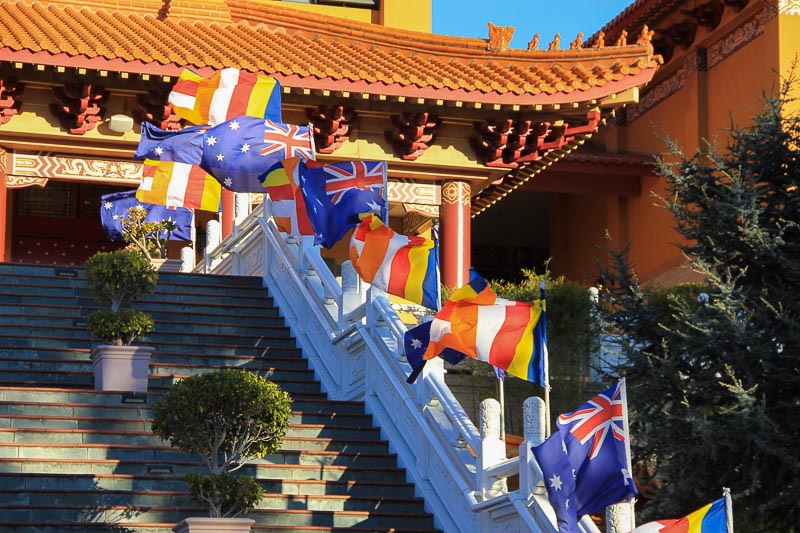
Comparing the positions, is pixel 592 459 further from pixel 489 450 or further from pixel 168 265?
pixel 168 265

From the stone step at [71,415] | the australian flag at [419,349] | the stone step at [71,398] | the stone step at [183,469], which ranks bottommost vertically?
the stone step at [183,469]

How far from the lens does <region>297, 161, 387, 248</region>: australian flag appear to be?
1777 cm

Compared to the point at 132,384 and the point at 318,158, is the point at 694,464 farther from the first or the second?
the point at 318,158

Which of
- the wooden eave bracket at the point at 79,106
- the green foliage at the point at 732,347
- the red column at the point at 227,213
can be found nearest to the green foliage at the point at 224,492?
the green foliage at the point at 732,347

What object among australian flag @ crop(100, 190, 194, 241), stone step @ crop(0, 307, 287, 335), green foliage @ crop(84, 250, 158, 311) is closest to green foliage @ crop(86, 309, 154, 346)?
green foliage @ crop(84, 250, 158, 311)

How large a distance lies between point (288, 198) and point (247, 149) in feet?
6.43

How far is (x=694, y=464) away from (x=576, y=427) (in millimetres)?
2407

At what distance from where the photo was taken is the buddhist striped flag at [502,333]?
13773 mm

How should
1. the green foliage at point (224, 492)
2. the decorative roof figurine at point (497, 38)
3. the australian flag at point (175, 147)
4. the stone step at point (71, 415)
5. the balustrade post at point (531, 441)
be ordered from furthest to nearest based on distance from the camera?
the decorative roof figurine at point (497, 38) → the australian flag at point (175, 147) → the stone step at point (71, 415) → the balustrade post at point (531, 441) → the green foliage at point (224, 492)

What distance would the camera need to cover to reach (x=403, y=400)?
15359mm

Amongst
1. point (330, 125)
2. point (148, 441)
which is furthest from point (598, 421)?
point (330, 125)

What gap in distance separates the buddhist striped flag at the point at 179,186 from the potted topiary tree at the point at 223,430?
284 inches

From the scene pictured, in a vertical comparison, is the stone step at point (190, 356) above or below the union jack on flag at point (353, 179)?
below

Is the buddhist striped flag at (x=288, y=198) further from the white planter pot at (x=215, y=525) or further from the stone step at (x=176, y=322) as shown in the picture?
the white planter pot at (x=215, y=525)
